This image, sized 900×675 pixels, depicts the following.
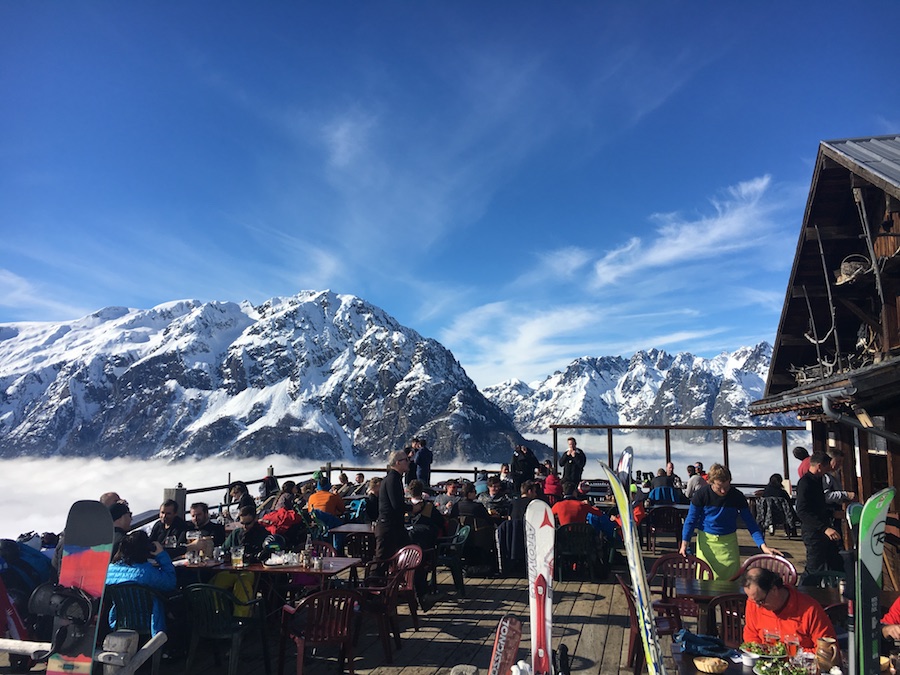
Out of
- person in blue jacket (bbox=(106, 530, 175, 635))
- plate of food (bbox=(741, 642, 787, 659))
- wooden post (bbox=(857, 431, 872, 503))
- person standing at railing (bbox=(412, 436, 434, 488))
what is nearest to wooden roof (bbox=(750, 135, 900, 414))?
wooden post (bbox=(857, 431, 872, 503))

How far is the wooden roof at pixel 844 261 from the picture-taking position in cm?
734

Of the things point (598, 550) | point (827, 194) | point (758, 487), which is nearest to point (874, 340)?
point (827, 194)

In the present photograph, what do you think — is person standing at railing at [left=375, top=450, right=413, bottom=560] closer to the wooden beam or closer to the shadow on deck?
the shadow on deck

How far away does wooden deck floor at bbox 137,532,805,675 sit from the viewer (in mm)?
4898

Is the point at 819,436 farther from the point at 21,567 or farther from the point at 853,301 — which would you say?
the point at 21,567

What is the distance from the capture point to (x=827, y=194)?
8.75m

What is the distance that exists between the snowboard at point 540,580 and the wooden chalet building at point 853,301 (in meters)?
3.87

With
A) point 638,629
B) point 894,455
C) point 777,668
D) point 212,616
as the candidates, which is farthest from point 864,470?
point 212,616

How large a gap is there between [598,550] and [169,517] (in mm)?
5036

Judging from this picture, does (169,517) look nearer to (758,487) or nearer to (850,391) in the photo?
(850,391)

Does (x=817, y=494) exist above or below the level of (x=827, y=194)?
below

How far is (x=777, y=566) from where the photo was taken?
4746 mm

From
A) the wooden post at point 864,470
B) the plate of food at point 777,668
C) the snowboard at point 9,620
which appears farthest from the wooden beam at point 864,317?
the snowboard at point 9,620

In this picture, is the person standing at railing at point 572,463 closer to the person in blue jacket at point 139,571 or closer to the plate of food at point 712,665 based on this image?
the person in blue jacket at point 139,571
